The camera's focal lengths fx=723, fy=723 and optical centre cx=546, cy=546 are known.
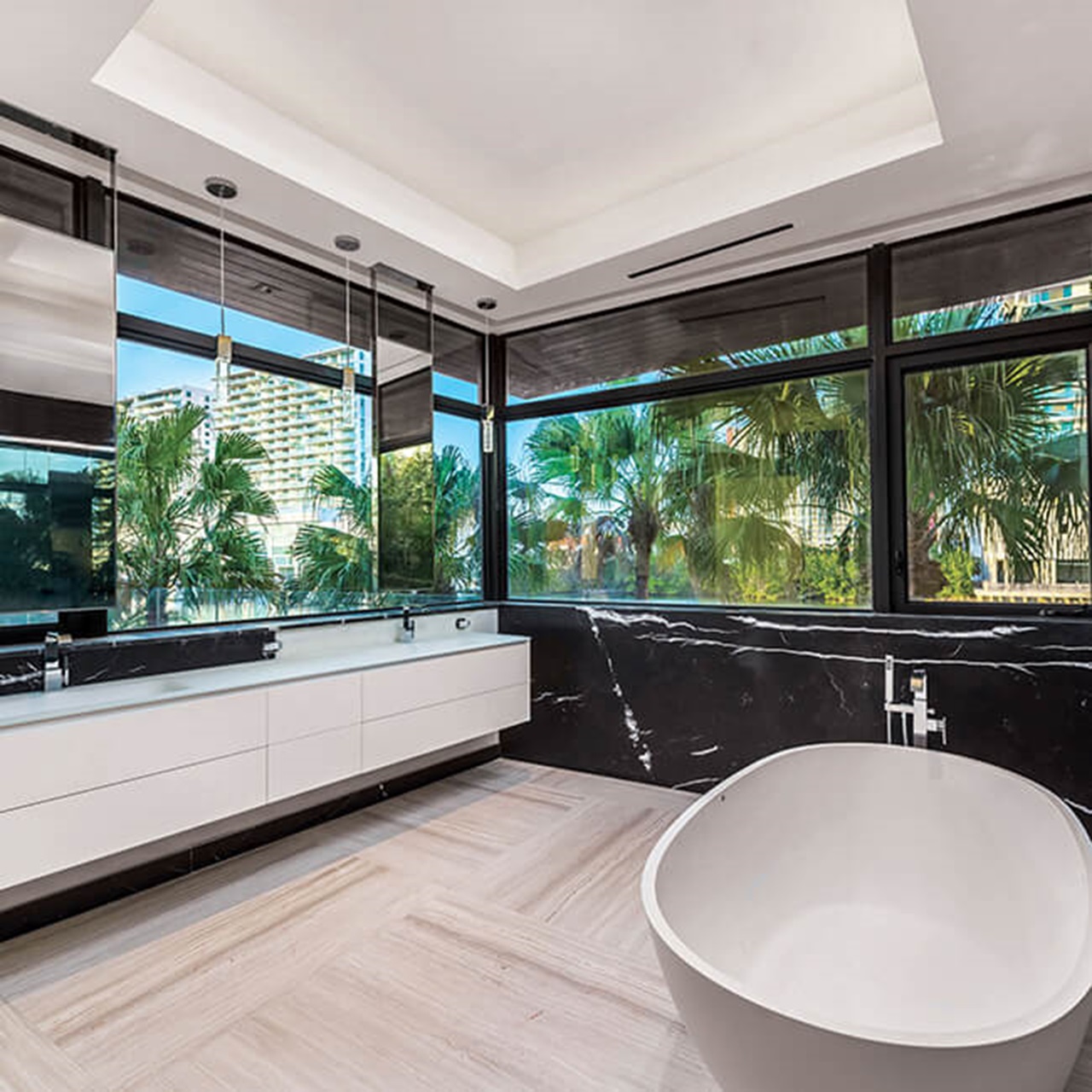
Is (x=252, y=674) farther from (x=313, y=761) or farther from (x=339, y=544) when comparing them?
(x=339, y=544)

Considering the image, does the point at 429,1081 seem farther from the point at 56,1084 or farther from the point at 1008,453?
the point at 1008,453

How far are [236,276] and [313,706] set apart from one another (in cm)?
198

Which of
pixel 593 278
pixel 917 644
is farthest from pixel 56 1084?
pixel 593 278

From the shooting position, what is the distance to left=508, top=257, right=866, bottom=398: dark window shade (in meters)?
3.54

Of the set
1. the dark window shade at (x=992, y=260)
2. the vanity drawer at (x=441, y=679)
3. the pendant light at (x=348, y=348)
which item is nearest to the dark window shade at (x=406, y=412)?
the pendant light at (x=348, y=348)

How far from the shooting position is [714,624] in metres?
3.68

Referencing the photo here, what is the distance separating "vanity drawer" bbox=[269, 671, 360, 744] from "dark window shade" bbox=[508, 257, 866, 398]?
230 centimetres

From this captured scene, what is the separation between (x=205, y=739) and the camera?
2.52m

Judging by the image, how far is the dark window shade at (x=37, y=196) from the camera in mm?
2537

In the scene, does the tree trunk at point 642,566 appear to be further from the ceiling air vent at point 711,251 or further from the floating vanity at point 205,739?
the ceiling air vent at point 711,251

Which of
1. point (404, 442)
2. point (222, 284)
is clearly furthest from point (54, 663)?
point (404, 442)

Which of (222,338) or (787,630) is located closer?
(222,338)

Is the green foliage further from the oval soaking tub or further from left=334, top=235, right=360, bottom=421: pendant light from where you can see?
left=334, top=235, right=360, bottom=421: pendant light

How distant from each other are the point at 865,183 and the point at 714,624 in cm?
204
